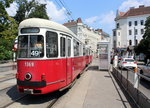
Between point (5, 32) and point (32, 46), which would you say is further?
point (5, 32)

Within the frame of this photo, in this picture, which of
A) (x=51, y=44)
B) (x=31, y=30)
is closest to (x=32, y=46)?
(x=31, y=30)

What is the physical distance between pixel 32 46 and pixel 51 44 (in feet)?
2.40

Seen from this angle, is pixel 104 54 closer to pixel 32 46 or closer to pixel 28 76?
pixel 32 46

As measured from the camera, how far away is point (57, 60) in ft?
22.2

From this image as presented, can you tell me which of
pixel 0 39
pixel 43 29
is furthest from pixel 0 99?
pixel 0 39

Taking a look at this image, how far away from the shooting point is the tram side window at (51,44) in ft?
20.9

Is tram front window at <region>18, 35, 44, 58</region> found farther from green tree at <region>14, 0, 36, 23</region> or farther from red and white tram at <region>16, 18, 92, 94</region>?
green tree at <region>14, 0, 36, 23</region>

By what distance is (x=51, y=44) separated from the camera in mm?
6531

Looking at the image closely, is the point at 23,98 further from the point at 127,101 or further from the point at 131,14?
the point at 131,14

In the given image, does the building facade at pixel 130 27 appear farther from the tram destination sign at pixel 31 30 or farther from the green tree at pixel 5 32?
the tram destination sign at pixel 31 30

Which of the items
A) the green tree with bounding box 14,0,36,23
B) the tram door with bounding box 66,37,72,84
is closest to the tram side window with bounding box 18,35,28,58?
the tram door with bounding box 66,37,72,84

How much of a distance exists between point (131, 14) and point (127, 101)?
63.7 meters

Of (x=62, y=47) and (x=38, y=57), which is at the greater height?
(x=62, y=47)

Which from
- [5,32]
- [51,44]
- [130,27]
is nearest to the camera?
[51,44]
